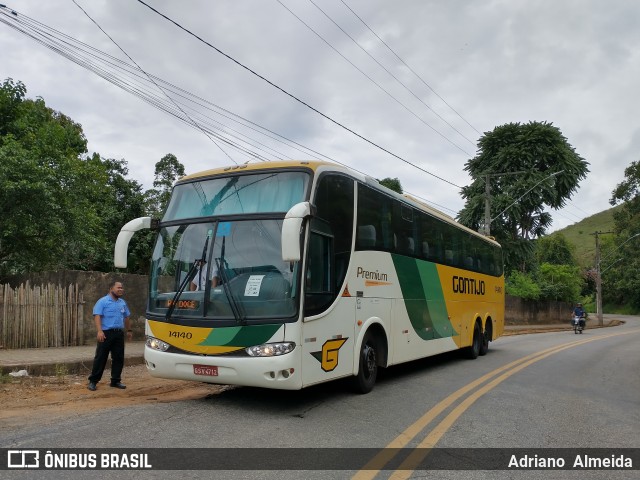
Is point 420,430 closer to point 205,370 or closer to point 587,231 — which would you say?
point 205,370

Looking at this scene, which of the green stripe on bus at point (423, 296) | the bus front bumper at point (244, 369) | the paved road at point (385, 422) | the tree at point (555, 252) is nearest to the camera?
the paved road at point (385, 422)

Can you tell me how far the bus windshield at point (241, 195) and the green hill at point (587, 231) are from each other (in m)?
112

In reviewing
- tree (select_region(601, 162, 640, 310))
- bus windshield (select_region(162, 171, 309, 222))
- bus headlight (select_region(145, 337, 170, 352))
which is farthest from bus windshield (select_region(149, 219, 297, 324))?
tree (select_region(601, 162, 640, 310))

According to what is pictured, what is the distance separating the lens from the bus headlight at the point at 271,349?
6.25 meters

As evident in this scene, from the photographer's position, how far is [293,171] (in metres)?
7.05

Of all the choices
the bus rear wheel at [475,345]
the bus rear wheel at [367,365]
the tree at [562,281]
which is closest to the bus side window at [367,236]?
the bus rear wheel at [367,365]

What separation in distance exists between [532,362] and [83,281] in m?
10.9

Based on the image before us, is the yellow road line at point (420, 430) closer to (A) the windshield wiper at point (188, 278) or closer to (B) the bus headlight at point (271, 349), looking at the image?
(B) the bus headlight at point (271, 349)

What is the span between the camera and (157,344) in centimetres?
696

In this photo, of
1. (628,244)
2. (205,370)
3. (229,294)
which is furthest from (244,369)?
(628,244)

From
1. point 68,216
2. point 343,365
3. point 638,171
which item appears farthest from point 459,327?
point 638,171

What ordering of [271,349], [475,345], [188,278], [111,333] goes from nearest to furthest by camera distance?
[271,349] → [188,278] → [111,333] → [475,345]

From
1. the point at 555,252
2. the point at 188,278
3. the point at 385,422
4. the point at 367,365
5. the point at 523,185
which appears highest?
the point at 523,185

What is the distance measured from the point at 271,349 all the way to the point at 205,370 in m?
0.92
